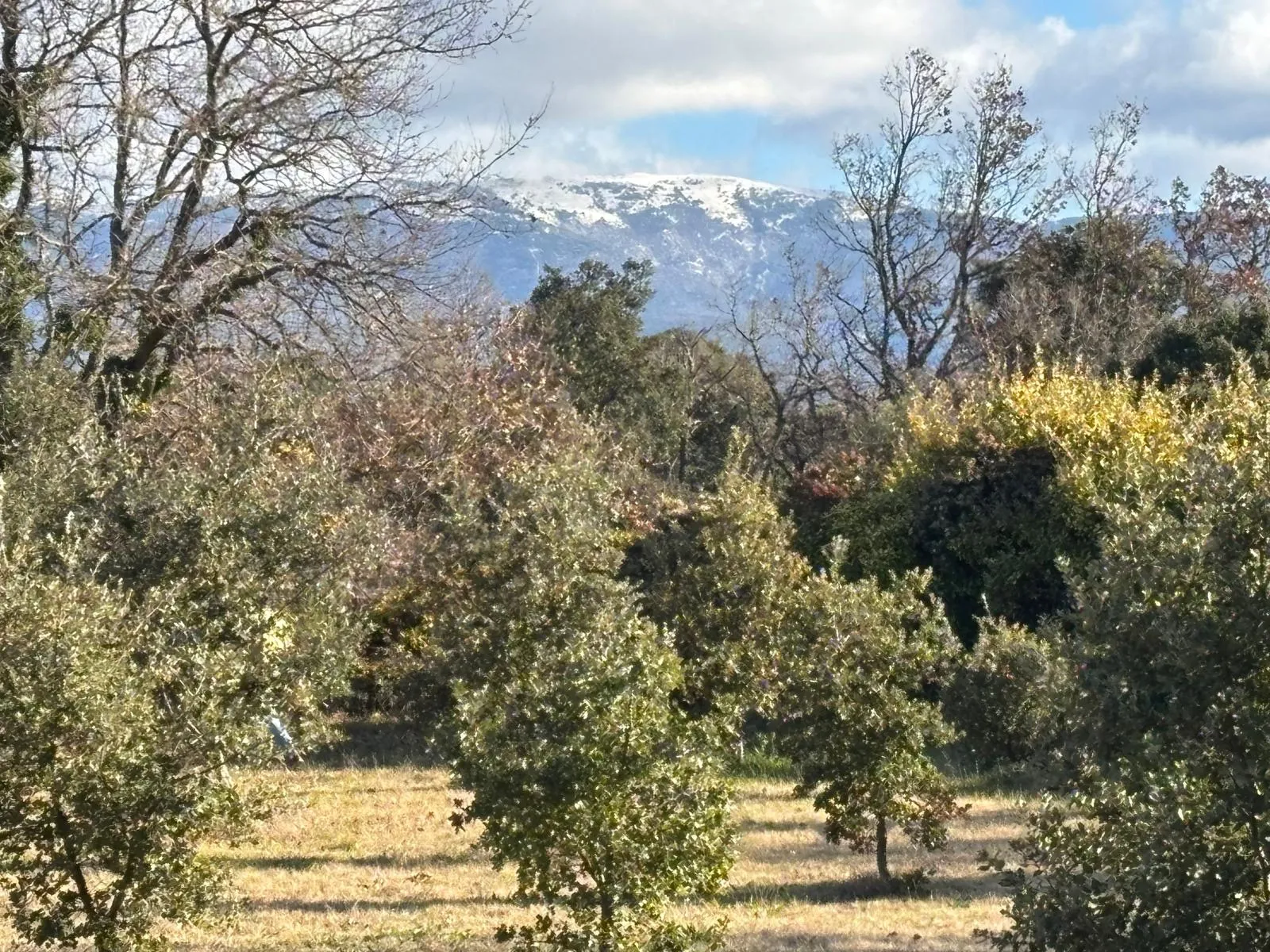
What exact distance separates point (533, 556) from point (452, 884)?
12.0 ft

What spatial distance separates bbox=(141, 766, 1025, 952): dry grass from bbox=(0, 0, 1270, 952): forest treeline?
2.06ft

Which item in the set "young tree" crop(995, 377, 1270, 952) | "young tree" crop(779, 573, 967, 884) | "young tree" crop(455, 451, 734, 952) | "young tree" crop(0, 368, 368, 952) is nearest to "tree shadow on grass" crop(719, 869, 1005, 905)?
"young tree" crop(779, 573, 967, 884)

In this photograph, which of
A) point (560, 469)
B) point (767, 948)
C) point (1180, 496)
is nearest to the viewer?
point (1180, 496)

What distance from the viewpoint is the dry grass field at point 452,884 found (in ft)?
32.6

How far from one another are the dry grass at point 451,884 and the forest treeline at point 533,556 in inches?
24.7

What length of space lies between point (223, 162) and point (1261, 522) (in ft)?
39.8

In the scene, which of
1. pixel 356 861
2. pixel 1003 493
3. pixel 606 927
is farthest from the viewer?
pixel 1003 493

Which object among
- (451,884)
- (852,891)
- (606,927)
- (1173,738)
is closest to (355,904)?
(451,884)

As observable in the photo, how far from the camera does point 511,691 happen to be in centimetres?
807

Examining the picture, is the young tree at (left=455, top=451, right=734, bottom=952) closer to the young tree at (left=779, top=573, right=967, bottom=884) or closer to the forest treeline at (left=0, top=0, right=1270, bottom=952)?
the forest treeline at (left=0, top=0, right=1270, bottom=952)

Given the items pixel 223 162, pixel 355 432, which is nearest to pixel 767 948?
pixel 223 162

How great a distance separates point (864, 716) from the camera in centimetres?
1175

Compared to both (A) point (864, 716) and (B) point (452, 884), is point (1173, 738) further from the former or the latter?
(B) point (452, 884)

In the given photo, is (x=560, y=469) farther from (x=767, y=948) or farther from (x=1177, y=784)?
(x=1177, y=784)
